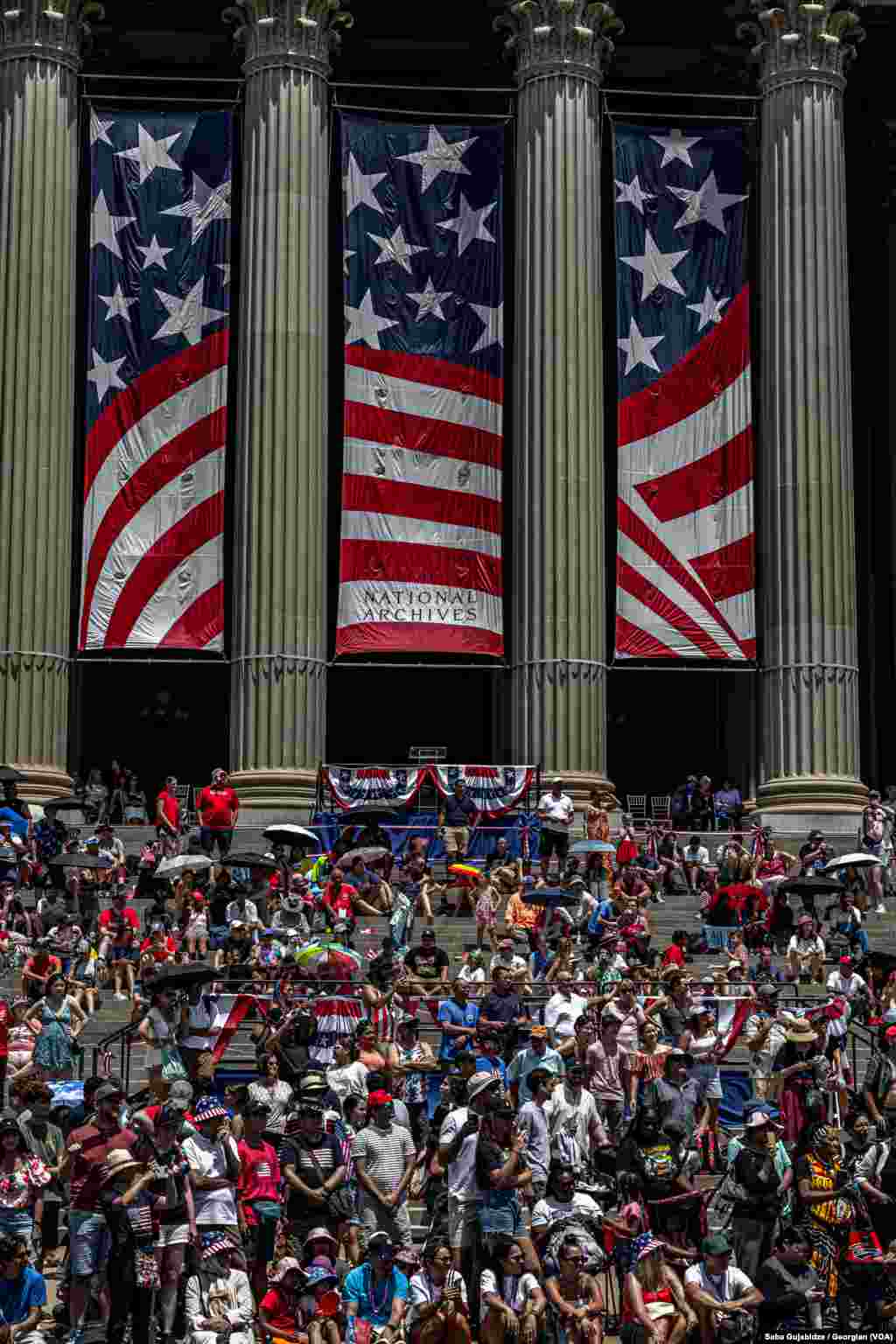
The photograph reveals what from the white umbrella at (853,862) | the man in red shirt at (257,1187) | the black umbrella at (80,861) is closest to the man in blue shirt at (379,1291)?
the man in red shirt at (257,1187)

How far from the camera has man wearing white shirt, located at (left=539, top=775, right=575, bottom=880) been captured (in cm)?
4009

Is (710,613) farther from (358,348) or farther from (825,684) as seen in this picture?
(358,348)

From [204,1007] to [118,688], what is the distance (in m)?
24.2

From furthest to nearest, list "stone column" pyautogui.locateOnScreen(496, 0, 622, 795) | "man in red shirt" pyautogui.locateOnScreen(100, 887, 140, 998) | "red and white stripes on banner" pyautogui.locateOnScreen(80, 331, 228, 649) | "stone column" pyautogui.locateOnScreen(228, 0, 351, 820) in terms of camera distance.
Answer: "stone column" pyautogui.locateOnScreen(496, 0, 622, 795) → "stone column" pyautogui.locateOnScreen(228, 0, 351, 820) → "red and white stripes on banner" pyautogui.locateOnScreen(80, 331, 228, 649) → "man in red shirt" pyautogui.locateOnScreen(100, 887, 140, 998)

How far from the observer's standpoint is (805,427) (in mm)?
45469

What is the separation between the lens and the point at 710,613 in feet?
146

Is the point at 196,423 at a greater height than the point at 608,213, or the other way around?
the point at 608,213

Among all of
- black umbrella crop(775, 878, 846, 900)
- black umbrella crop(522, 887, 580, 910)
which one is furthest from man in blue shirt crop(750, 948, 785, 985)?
black umbrella crop(522, 887, 580, 910)

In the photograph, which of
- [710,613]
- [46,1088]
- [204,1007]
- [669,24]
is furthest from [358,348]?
[46,1088]

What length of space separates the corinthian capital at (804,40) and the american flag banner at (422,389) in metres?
5.27

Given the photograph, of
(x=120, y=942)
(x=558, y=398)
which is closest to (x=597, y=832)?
(x=558, y=398)

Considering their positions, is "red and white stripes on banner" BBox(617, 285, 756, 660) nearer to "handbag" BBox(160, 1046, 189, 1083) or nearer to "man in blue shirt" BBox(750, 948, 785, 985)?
"man in blue shirt" BBox(750, 948, 785, 985)

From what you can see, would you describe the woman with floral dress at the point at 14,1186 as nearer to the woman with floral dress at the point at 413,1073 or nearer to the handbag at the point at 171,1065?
the handbag at the point at 171,1065

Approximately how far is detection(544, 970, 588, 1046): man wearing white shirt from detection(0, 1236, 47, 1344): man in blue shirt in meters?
8.49
